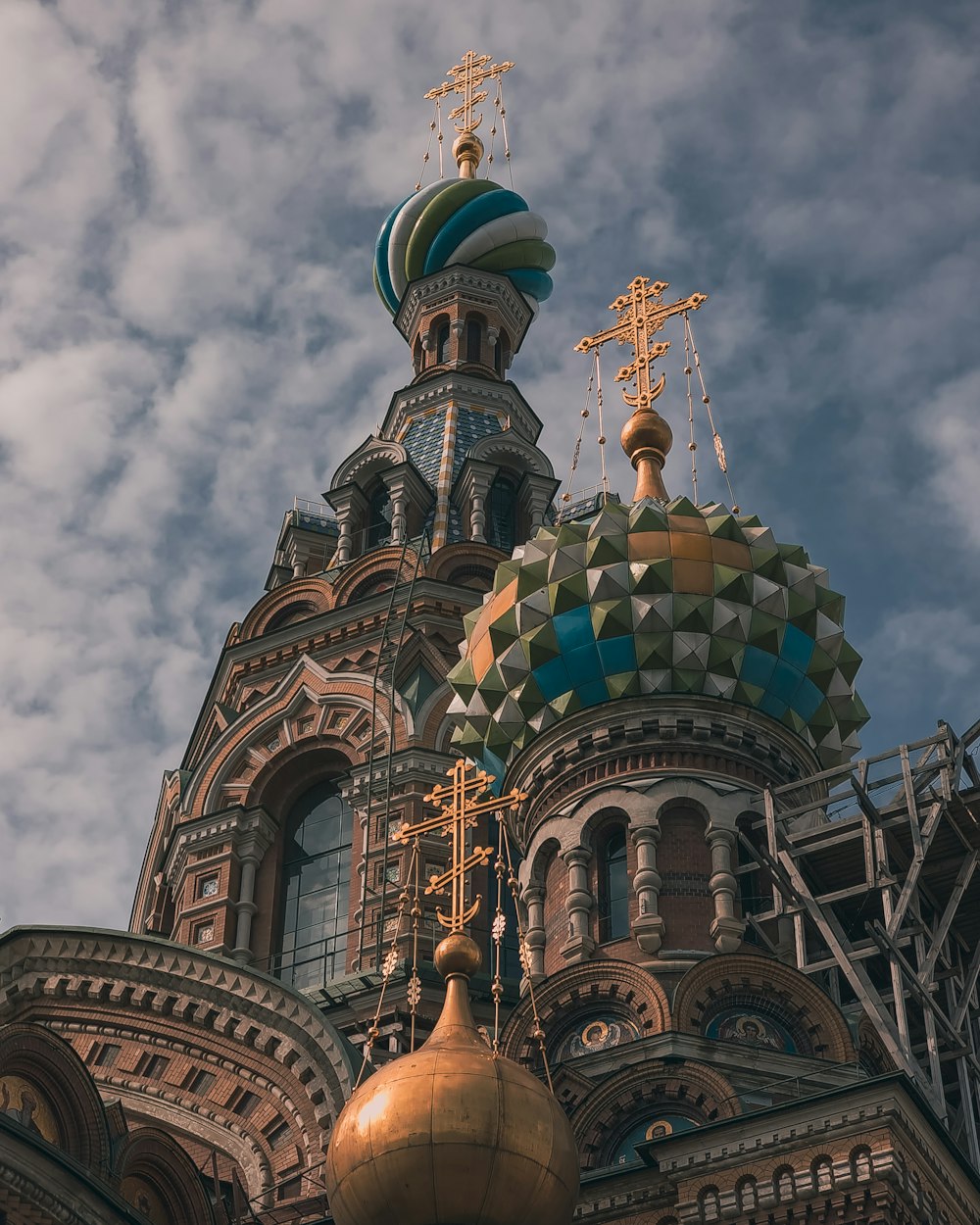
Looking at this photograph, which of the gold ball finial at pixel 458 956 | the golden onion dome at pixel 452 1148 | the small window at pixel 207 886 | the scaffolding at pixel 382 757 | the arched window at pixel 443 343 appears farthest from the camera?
the arched window at pixel 443 343

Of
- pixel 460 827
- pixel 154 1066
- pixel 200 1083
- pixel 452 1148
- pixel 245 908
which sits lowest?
pixel 452 1148

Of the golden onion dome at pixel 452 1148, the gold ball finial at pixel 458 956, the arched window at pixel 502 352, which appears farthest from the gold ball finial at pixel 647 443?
the golden onion dome at pixel 452 1148

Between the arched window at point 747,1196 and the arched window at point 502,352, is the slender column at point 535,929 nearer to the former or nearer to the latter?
the arched window at point 747,1196

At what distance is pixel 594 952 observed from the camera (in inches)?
727

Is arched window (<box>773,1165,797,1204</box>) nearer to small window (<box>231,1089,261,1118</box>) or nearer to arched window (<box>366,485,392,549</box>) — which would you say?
small window (<box>231,1089,261,1118</box>)

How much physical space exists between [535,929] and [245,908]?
13.5 feet

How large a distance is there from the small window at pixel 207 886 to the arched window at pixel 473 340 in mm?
8508

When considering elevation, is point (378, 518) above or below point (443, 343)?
below

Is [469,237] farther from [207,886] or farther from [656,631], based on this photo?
[656,631]

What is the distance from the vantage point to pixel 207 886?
74.6 feet

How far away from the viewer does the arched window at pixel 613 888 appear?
18.9 m

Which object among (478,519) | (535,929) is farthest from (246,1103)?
(478,519)

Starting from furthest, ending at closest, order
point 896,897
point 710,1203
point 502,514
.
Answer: point 502,514, point 896,897, point 710,1203

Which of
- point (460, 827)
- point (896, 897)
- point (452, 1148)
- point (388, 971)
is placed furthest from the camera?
point (896, 897)
